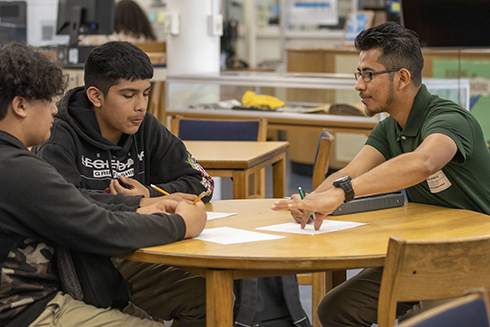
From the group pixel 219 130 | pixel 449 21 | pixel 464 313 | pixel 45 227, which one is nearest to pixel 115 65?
pixel 45 227

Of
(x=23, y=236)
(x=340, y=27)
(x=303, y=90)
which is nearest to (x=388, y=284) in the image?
(x=23, y=236)

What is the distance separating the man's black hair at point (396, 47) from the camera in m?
2.06

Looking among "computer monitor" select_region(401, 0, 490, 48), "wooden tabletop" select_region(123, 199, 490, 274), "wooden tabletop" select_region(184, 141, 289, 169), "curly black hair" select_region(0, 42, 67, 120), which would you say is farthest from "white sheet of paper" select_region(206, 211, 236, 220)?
"computer monitor" select_region(401, 0, 490, 48)

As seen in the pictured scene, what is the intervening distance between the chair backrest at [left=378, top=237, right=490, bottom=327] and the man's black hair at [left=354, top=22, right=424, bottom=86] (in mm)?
924

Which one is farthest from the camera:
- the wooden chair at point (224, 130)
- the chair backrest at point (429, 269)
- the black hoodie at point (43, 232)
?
the wooden chair at point (224, 130)

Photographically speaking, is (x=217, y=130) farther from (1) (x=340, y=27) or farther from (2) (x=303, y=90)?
(1) (x=340, y=27)

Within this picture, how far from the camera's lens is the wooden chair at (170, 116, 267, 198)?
3604mm

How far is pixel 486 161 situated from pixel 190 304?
1.07 m

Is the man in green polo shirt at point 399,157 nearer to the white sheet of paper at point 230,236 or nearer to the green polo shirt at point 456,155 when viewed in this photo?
the green polo shirt at point 456,155

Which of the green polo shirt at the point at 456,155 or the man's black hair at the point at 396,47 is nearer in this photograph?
the green polo shirt at the point at 456,155

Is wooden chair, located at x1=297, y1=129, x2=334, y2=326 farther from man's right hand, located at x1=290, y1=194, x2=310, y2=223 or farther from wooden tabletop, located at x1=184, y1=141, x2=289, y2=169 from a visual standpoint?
man's right hand, located at x1=290, y1=194, x2=310, y2=223

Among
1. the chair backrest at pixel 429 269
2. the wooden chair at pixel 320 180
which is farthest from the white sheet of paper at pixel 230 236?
the wooden chair at pixel 320 180

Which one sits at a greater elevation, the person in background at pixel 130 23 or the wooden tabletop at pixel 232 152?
the person in background at pixel 130 23

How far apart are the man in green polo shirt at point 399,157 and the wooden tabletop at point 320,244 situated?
0.32 ft
